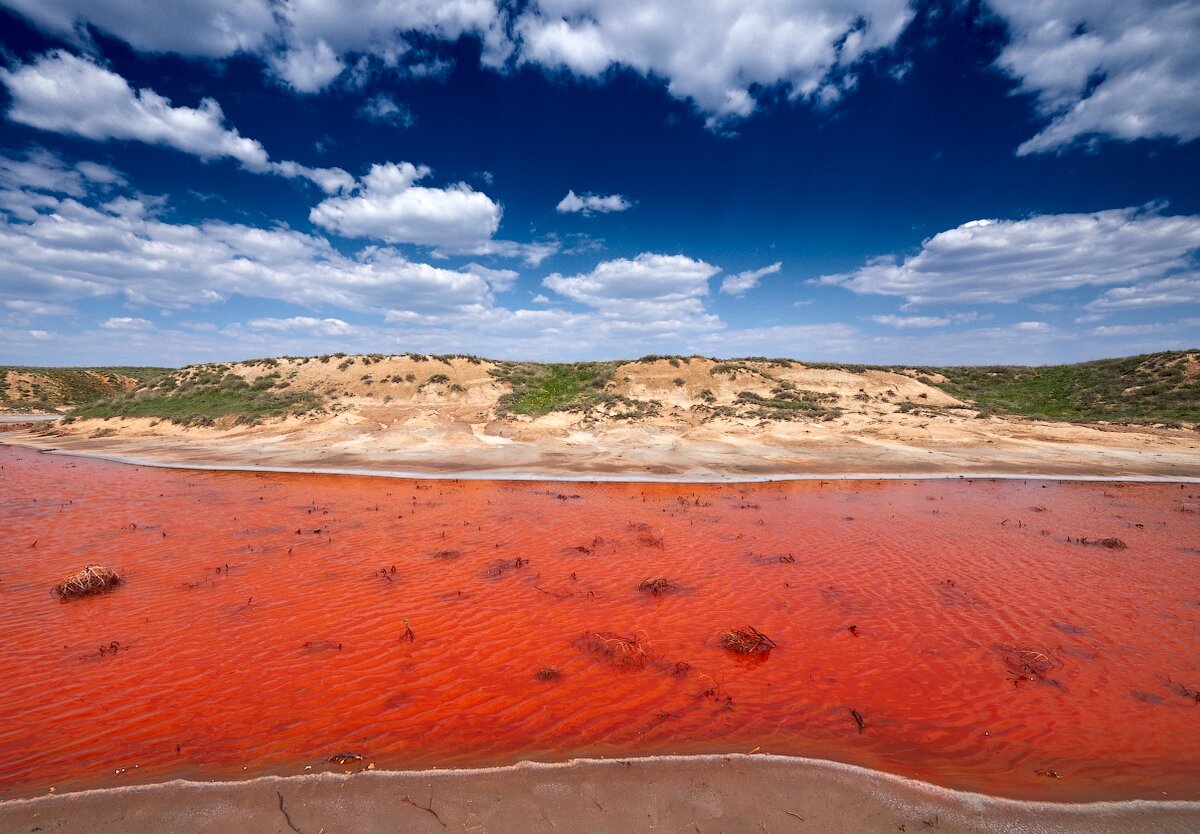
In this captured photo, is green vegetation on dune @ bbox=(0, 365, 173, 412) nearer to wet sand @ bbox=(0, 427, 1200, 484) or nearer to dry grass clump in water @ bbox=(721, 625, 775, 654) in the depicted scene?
wet sand @ bbox=(0, 427, 1200, 484)

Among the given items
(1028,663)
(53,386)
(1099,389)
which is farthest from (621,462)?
(53,386)

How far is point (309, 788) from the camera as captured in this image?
537 centimetres

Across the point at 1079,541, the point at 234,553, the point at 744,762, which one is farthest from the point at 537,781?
the point at 1079,541

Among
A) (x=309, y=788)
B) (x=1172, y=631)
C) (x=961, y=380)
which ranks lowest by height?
(x=1172, y=631)

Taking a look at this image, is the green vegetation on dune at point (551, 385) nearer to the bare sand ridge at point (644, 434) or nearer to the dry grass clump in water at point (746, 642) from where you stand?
the bare sand ridge at point (644, 434)

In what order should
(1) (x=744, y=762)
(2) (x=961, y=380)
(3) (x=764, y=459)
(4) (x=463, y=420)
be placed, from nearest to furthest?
(1) (x=744, y=762) → (3) (x=764, y=459) → (4) (x=463, y=420) → (2) (x=961, y=380)

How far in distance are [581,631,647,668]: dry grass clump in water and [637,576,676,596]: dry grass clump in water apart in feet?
6.70

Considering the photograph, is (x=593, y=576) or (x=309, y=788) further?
(x=593, y=576)

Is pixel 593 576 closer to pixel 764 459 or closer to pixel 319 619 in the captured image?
pixel 319 619

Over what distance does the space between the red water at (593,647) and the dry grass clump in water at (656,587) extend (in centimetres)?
38

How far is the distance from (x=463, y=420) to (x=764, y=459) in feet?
75.3

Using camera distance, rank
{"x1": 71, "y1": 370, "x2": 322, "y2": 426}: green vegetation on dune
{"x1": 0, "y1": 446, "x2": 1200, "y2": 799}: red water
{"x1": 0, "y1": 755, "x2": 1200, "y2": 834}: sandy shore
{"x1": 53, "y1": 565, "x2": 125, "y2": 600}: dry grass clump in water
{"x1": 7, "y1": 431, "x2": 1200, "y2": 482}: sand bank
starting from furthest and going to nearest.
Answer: {"x1": 71, "y1": 370, "x2": 322, "y2": 426}: green vegetation on dune
{"x1": 7, "y1": 431, "x2": 1200, "y2": 482}: sand bank
{"x1": 53, "y1": 565, "x2": 125, "y2": 600}: dry grass clump in water
{"x1": 0, "y1": 446, "x2": 1200, "y2": 799}: red water
{"x1": 0, "y1": 755, "x2": 1200, "y2": 834}: sandy shore

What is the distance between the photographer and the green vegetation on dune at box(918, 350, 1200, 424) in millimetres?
39438

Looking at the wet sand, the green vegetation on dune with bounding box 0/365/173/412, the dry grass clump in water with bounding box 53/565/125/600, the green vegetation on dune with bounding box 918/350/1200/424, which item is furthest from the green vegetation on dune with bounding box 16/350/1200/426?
the dry grass clump in water with bounding box 53/565/125/600
